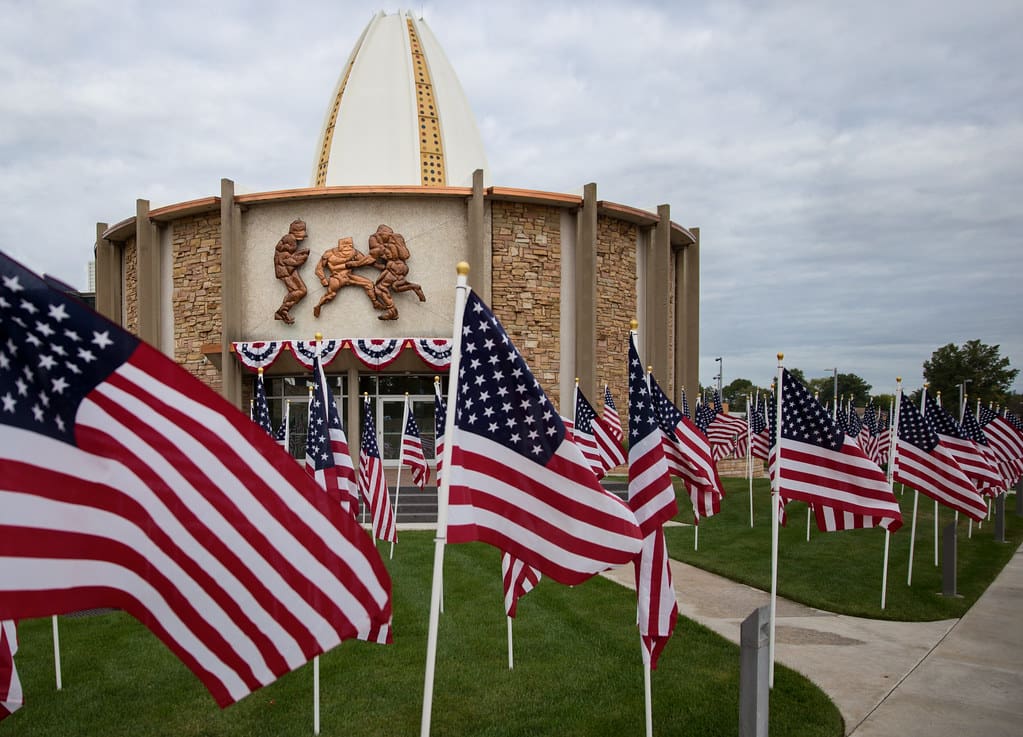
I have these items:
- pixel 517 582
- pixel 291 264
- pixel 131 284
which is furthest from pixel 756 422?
pixel 131 284

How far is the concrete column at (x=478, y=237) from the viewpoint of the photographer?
29031 mm

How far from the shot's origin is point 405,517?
65.4 ft

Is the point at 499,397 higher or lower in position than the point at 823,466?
higher

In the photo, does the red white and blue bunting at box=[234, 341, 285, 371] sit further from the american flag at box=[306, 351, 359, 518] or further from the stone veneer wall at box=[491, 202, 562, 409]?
the american flag at box=[306, 351, 359, 518]

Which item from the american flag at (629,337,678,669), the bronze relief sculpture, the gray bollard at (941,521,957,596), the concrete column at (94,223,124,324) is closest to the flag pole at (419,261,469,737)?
the american flag at (629,337,678,669)

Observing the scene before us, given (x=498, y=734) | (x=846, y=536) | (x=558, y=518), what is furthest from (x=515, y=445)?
(x=846, y=536)

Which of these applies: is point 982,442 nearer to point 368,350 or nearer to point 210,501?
point 210,501

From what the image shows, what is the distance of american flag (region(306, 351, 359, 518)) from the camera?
7484 mm

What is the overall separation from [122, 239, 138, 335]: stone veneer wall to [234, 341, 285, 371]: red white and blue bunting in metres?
7.00

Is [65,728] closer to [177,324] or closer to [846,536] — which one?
[846,536]

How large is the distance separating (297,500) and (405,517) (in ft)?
55.2

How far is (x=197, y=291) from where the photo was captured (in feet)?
103

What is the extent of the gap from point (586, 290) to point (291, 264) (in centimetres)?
1097

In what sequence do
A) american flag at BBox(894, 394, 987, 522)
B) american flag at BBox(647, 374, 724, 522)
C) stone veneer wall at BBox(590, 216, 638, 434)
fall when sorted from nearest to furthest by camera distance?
american flag at BBox(647, 374, 724, 522) → american flag at BBox(894, 394, 987, 522) → stone veneer wall at BBox(590, 216, 638, 434)
